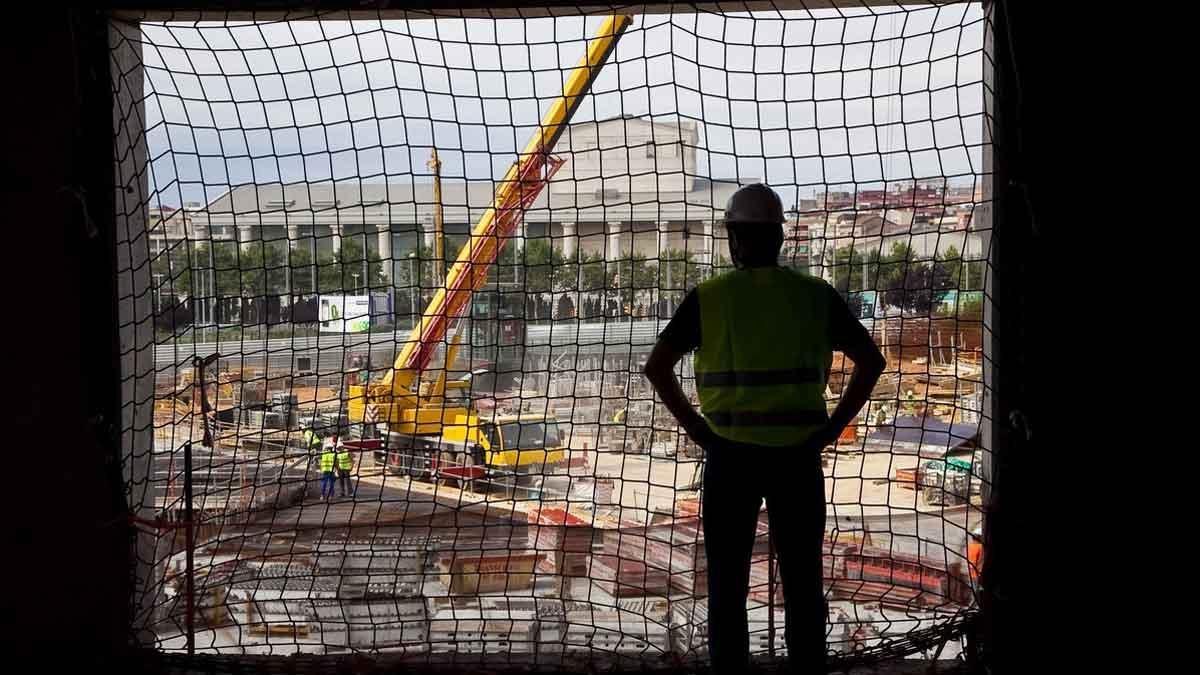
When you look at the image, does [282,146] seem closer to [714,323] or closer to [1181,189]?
[714,323]

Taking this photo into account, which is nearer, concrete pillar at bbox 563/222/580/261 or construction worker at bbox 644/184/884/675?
construction worker at bbox 644/184/884/675

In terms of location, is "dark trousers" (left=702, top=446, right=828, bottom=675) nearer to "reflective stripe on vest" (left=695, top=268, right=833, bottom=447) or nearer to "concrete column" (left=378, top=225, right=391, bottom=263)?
"reflective stripe on vest" (left=695, top=268, right=833, bottom=447)

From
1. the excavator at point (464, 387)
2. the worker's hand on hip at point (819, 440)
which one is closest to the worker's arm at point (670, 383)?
the worker's hand on hip at point (819, 440)

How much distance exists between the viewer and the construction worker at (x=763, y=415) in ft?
7.68

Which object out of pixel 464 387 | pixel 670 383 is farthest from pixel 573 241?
pixel 670 383

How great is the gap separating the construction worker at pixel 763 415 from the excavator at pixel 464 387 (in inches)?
Result: 85.2

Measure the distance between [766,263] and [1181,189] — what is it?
131cm

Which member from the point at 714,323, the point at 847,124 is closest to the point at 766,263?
the point at 714,323

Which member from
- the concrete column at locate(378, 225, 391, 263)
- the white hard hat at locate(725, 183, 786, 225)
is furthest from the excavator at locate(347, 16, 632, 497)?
the white hard hat at locate(725, 183, 786, 225)

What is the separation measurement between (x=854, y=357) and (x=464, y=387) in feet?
19.8

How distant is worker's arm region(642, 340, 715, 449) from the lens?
2418 mm

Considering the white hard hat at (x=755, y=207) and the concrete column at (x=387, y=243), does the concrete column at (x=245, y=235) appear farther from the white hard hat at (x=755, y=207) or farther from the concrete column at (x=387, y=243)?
the white hard hat at (x=755, y=207)

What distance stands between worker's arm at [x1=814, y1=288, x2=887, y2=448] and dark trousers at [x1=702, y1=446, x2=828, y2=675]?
127mm

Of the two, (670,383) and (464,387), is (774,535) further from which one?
(464,387)
